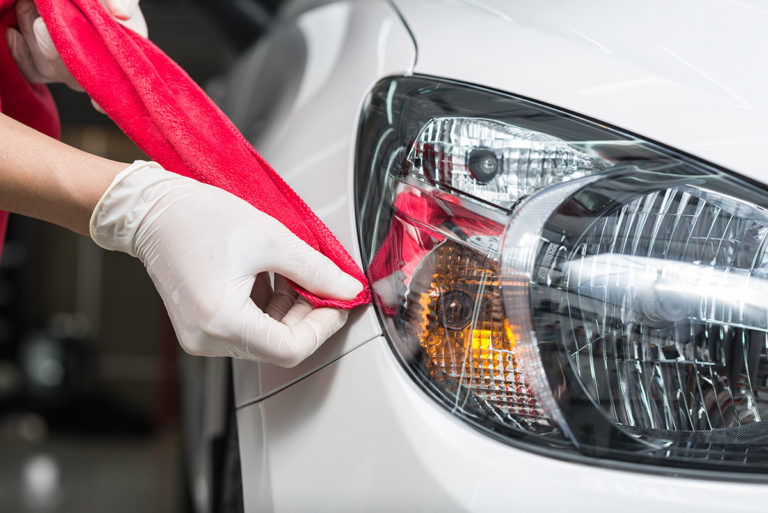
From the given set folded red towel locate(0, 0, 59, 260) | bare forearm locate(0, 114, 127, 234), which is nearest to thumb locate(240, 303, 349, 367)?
bare forearm locate(0, 114, 127, 234)

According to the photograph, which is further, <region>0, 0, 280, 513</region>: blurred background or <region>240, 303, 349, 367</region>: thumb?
<region>0, 0, 280, 513</region>: blurred background

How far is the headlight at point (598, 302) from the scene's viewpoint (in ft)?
2.19

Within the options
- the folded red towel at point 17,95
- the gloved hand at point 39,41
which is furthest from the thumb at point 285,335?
the folded red towel at point 17,95

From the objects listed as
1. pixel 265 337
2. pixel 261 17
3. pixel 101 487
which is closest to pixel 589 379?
pixel 265 337

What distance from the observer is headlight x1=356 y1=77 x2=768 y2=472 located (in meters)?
0.67

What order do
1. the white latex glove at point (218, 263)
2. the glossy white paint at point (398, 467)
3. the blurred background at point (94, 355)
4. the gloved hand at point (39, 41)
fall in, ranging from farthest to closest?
the blurred background at point (94, 355), the gloved hand at point (39, 41), the white latex glove at point (218, 263), the glossy white paint at point (398, 467)

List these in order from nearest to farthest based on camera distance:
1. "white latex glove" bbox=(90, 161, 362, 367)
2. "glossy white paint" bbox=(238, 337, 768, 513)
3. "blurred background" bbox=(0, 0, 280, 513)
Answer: "glossy white paint" bbox=(238, 337, 768, 513)
"white latex glove" bbox=(90, 161, 362, 367)
"blurred background" bbox=(0, 0, 280, 513)

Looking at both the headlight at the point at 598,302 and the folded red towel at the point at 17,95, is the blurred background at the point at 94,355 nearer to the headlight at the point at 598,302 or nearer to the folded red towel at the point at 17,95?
the folded red towel at the point at 17,95

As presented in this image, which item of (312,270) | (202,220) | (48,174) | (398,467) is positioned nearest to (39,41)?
(48,174)

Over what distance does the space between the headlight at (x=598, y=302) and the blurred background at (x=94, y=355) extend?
1.35 meters

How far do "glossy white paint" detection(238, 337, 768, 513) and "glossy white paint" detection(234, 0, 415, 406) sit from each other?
0.10ft

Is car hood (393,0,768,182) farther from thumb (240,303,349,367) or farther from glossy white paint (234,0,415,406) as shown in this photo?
thumb (240,303,349,367)

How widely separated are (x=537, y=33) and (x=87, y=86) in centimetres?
59

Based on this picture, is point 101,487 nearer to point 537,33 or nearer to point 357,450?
point 357,450
